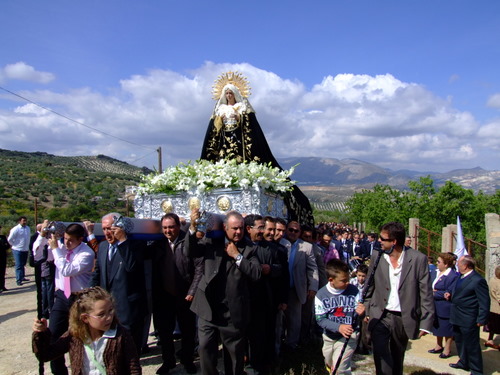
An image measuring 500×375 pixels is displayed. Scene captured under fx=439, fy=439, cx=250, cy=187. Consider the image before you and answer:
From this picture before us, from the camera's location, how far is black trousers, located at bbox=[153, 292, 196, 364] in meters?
5.41

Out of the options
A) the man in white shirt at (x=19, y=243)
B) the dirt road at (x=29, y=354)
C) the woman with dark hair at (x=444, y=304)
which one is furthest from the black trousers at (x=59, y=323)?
the man in white shirt at (x=19, y=243)

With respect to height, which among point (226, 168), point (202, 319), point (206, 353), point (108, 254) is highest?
point (226, 168)

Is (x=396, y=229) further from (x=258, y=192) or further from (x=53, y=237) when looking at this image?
(x=53, y=237)

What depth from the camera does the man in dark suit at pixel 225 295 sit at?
443 cm

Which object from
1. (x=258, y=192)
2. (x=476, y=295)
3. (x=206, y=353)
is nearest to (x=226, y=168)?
(x=258, y=192)

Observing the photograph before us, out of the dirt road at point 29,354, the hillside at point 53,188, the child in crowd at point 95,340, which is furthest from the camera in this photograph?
the hillside at point 53,188

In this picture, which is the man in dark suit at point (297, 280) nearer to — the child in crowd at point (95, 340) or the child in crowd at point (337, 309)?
the child in crowd at point (337, 309)

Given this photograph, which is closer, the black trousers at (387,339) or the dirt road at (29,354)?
the black trousers at (387,339)

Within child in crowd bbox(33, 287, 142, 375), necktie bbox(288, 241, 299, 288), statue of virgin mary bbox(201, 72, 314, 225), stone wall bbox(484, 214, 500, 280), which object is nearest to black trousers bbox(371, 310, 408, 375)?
necktie bbox(288, 241, 299, 288)

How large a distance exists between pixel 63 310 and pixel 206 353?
1602 mm

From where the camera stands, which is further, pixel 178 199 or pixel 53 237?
pixel 178 199

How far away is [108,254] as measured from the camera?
477cm

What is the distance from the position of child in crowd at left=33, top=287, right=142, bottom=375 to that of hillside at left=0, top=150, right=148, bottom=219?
25.4 meters

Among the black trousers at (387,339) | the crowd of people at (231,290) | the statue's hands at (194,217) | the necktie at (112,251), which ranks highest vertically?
the statue's hands at (194,217)
